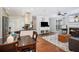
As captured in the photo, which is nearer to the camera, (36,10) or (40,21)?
(36,10)

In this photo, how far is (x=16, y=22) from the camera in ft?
5.02

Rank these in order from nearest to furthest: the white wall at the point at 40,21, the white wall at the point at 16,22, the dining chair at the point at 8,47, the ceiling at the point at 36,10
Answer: the dining chair at the point at 8,47, the ceiling at the point at 36,10, the white wall at the point at 16,22, the white wall at the point at 40,21

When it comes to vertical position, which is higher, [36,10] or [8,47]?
[36,10]

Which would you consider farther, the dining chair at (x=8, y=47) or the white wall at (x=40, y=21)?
the white wall at (x=40, y=21)

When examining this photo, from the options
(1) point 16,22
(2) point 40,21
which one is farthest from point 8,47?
(2) point 40,21

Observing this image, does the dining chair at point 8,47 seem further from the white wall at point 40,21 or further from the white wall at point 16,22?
the white wall at point 40,21

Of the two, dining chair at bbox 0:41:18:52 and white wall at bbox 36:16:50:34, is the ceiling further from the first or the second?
dining chair at bbox 0:41:18:52

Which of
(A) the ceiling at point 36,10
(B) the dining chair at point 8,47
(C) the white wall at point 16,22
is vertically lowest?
(B) the dining chair at point 8,47

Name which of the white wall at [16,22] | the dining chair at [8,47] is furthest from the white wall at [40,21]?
the dining chair at [8,47]

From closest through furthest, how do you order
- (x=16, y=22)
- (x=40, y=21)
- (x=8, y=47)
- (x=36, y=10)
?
(x=8, y=47) → (x=36, y=10) → (x=16, y=22) → (x=40, y=21)

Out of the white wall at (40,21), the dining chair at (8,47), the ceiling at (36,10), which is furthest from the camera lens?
the white wall at (40,21)

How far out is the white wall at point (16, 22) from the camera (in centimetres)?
148

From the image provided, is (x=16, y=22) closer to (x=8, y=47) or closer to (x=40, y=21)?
(x=40, y=21)
